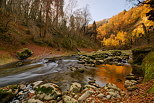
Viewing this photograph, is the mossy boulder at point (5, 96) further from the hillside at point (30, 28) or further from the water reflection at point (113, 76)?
the hillside at point (30, 28)

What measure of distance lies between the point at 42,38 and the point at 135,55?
713 inches

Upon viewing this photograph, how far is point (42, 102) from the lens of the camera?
387 cm

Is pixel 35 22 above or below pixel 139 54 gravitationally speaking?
above

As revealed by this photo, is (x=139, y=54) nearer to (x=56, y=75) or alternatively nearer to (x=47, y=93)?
(x=56, y=75)

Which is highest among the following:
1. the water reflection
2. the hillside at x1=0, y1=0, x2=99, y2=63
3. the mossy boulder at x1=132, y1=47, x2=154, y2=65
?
the hillside at x1=0, y1=0, x2=99, y2=63

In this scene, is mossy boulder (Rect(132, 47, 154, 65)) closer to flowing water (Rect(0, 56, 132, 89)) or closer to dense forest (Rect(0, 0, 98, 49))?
flowing water (Rect(0, 56, 132, 89))

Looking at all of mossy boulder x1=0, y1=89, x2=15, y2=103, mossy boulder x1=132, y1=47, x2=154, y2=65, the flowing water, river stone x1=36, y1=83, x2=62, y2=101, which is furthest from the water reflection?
mossy boulder x1=0, y1=89, x2=15, y2=103

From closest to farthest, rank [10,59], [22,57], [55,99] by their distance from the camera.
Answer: [55,99], [10,59], [22,57]

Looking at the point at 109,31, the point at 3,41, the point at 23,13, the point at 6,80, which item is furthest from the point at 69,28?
the point at 109,31

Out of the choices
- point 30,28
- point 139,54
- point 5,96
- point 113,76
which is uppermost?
point 30,28

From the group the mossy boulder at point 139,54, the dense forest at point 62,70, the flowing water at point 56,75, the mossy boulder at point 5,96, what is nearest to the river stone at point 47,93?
the dense forest at point 62,70

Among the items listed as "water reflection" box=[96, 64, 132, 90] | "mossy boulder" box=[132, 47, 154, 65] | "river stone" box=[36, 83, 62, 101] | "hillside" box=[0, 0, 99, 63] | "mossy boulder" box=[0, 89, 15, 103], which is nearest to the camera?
"mossy boulder" box=[0, 89, 15, 103]

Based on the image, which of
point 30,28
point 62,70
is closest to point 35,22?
point 30,28

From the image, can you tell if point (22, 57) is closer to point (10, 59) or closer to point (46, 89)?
point (10, 59)
